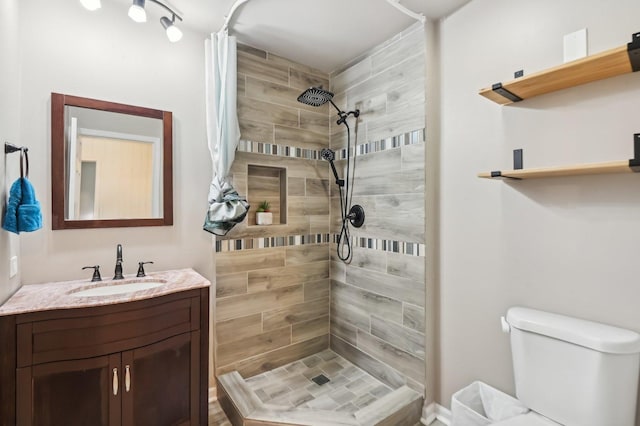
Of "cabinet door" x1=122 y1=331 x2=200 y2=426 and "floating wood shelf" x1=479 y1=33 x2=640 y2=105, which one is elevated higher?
"floating wood shelf" x1=479 y1=33 x2=640 y2=105

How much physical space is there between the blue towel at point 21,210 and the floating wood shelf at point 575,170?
2.23 metres

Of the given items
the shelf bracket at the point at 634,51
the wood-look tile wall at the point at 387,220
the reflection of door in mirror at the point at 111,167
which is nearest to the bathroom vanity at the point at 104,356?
the reflection of door in mirror at the point at 111,167

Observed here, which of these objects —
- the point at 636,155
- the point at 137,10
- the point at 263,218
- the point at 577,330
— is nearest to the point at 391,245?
the point at 263,218

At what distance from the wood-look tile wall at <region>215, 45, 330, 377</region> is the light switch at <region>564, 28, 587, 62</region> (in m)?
1.73

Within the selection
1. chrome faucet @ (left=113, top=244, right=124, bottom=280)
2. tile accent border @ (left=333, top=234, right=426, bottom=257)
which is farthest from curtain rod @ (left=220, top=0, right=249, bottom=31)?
tile accent border @ (left=333, top=234, right=426, bottom=257)

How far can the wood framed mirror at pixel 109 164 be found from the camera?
1.72 metres

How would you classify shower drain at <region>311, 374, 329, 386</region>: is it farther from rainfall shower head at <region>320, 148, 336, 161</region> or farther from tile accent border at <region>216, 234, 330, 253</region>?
rainfall shower head at <region>320, 148, 336, 161</region>

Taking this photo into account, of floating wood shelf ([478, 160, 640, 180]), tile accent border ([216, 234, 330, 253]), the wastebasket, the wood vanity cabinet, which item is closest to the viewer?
floating wood shelf ([478, 160, 640, 180])

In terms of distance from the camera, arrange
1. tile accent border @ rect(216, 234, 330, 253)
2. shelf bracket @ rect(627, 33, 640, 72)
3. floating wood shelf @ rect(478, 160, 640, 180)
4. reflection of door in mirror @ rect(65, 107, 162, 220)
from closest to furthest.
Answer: shelf bracket @ rect(627, 33, 640, 72)
floating wood shelf @ rect(478, 160, 640, 180)
reflection of door in mirror @ rect(65, 107, 162, 220)
tile accent border @ rect(216, 234, 330, 253)

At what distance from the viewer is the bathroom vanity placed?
1257mm

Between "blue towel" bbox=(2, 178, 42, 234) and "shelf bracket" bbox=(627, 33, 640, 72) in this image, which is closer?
"shelf bracket" bbox=(627, 33, 640, 72)

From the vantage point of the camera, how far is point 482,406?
170cm

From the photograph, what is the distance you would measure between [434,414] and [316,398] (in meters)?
0.79

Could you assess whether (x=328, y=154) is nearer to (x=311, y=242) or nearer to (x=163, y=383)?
(x=311, y=242)
